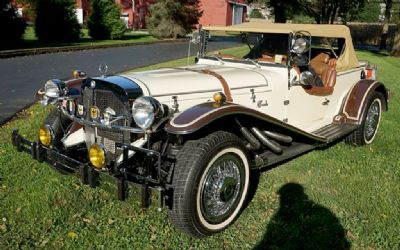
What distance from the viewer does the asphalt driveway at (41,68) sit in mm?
8562

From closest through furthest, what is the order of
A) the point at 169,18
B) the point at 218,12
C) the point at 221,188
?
the point at 221,188, the point at 169,18, the point at 218,12

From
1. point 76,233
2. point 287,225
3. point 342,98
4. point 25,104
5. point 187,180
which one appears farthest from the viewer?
point 25,104

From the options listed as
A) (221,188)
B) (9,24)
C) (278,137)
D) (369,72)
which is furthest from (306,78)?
(9,24)

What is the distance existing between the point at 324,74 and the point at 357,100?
2.23ft

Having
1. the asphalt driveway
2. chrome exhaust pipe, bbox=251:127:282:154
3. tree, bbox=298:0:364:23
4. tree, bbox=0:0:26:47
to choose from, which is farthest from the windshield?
tree, bbox=298:0:364:23

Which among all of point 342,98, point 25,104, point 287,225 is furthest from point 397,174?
point 25,104

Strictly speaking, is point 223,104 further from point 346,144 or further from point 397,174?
point 346,144

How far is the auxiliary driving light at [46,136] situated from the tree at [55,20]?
20557 mm

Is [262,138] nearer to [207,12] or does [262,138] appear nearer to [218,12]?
[218,12]

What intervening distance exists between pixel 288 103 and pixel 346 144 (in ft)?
5.83

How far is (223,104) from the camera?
3.82m

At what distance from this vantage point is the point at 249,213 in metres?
4.21

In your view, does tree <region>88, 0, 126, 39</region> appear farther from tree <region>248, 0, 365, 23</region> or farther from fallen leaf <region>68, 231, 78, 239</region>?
fallen leaf <region>68, 231, 78, 239</region>

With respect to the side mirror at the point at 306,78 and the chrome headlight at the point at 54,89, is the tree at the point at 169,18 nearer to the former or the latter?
the side mirror at the point at 306,78
